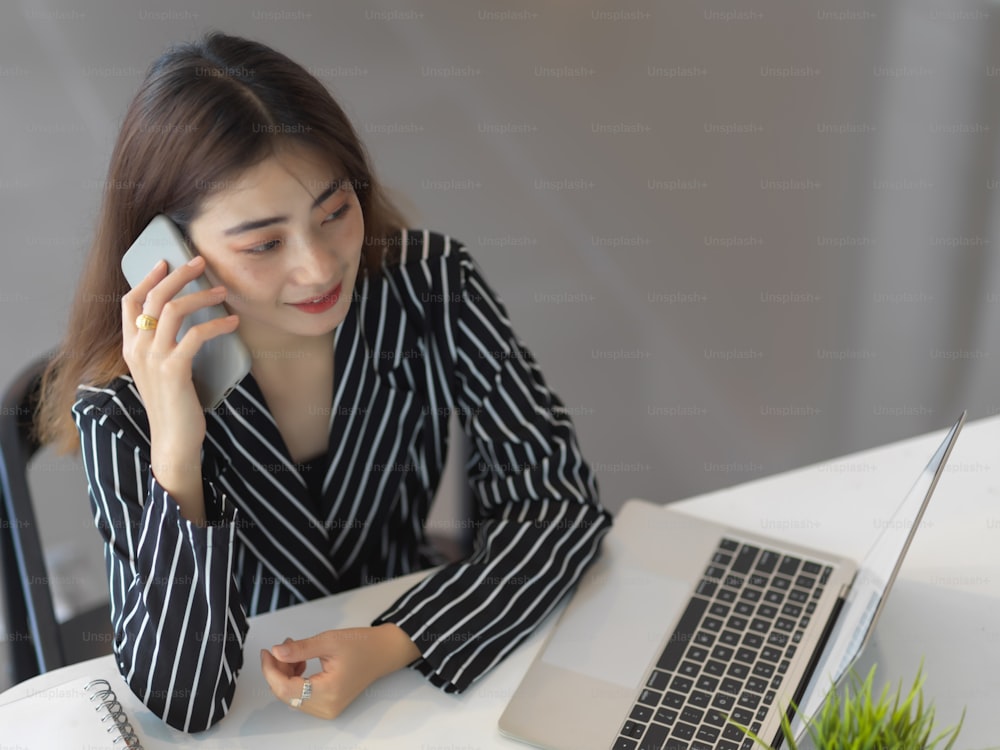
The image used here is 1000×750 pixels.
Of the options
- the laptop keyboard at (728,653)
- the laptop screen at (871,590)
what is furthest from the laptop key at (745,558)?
the laptop screen at (871,590)

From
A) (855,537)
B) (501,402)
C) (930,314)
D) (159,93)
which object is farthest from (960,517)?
(930,314)

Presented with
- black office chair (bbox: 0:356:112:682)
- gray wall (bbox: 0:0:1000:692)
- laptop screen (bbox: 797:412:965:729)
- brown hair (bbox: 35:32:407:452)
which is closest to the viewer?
laptop screen (bbox: 797:412:965:729)

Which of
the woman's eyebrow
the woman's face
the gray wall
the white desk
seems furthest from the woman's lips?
the gray wall

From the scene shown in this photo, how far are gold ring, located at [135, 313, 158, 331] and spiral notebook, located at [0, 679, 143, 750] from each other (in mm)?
407

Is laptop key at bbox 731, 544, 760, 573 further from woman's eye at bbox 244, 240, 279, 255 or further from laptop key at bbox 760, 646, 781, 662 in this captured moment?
woman's eye at bbox 244, 240, 279, 255

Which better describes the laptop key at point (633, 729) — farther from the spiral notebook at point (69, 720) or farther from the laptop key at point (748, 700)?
the spiral notebook at point (69, 720)

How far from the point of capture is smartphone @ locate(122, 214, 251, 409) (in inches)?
51.4

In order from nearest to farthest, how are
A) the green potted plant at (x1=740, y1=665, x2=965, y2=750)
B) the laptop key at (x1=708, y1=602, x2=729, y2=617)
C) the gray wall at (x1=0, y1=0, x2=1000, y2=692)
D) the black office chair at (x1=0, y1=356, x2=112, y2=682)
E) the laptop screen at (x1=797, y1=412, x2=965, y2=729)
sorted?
the green potted plant at (x1=740, y1=665, x2=965, y2=750)
the laptop screen at (x1=797, y1=412, x2=965, y2=729)
the laptop key at (x1=708, y1=602, x2=729, y2=617)
the black office chair at (x1=0, y1=356, x2=112, y2=682)
the gray wall at (x1=0, y1=0, x2=1000, y2=692)

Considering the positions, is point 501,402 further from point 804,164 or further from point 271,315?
point 804,164

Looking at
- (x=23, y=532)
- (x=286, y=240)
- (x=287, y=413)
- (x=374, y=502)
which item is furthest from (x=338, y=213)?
(x=23, y=532)

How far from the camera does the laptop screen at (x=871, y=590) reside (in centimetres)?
116

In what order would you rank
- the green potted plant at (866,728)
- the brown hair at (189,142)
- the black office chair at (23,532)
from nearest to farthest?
the green potted plant at (866,728) → the brown hair at (189,142) → the black office chair at (23,532)

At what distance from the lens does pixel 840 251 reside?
121 inches

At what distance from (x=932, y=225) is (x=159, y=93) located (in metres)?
2.41
